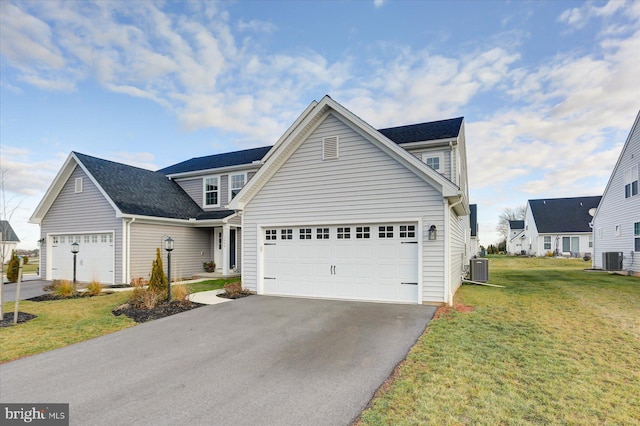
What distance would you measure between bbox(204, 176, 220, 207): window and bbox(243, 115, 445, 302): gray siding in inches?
319

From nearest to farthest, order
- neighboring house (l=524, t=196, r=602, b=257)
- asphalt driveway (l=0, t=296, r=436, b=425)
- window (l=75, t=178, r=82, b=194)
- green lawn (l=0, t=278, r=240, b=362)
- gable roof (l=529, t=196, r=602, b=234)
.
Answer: asphalt driveway (l=0, t=296, r=436, b=425)
green lawn (l=0, t=278, r=240, b=362)
window (l=75, t=178, r=82, b=194)
neighboring house (l=524, t=196, r=602, b=257)
gable roof (l=529, t=196, r=602, b=234)

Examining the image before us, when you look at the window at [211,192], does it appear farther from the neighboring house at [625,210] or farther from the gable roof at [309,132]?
the neighboring house at [625,210]

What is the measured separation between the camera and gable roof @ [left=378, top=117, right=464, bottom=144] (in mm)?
13550

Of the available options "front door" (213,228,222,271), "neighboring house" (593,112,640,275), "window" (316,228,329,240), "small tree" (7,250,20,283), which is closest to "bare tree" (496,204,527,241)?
"neighboring house" (593,112,640,275)

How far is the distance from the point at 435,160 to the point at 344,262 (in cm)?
689

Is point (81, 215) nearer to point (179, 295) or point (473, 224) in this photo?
point (179, 295)

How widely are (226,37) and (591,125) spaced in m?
18.6

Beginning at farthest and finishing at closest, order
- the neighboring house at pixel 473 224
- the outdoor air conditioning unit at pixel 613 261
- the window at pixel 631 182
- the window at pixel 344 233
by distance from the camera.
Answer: the neighboring house at pixel 473 224 < the outdoor air conditioning unit at pixel 613 261 < the window at pixel 631 182 < the window at pixel 344 233

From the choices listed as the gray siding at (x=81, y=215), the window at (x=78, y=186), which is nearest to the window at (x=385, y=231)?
the gray siding at (x=81, y=215)

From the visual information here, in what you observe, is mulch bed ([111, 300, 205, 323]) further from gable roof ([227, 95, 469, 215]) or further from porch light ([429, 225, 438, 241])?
porch light ([429, 225, 438, 241])

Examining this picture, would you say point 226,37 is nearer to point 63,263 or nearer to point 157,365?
point 157,365

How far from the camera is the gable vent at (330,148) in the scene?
10.2 meters

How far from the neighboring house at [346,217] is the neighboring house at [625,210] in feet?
42.7

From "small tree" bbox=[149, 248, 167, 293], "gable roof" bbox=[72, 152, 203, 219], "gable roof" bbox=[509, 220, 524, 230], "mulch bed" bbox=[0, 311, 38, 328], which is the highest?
"gable roof" bbox=[72, 152, 203, 219]
